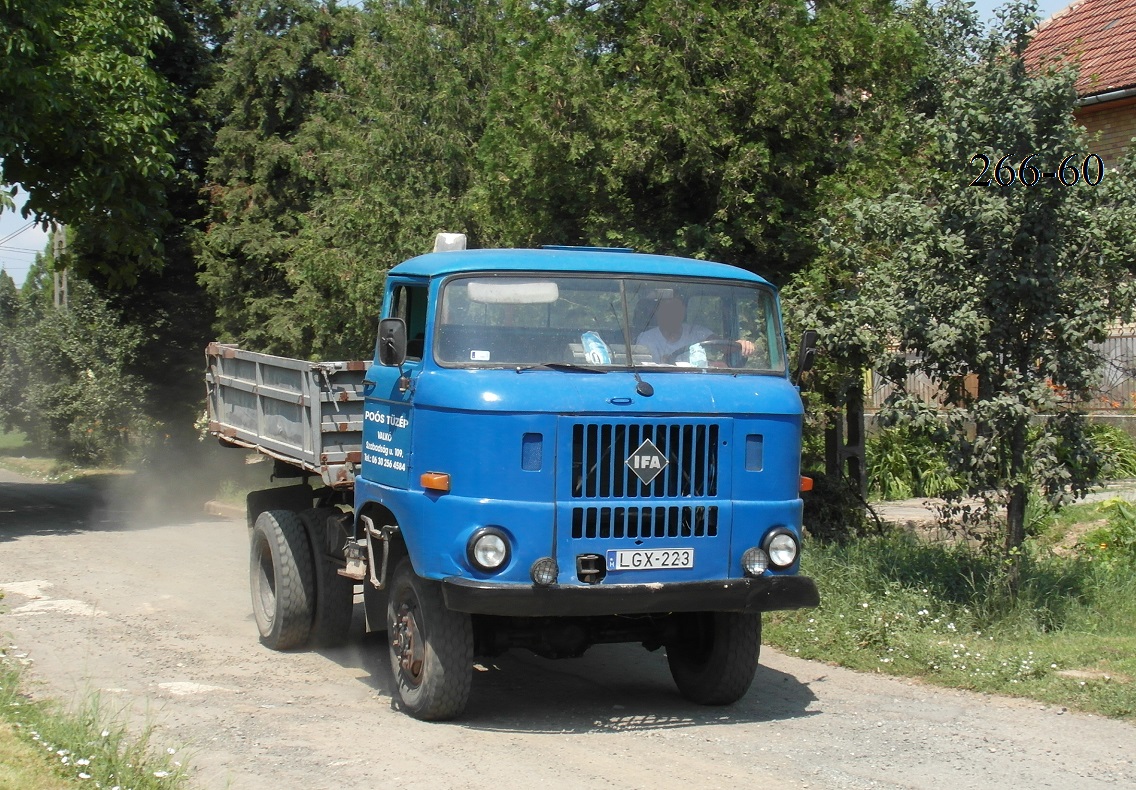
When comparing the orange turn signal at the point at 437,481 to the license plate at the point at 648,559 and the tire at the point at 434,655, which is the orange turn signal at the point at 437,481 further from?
the license plate at the point at 648,559

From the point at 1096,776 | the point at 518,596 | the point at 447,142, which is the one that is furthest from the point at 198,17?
the point at 1096,776

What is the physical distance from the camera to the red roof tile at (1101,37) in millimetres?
19297

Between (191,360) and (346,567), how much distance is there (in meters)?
17.3

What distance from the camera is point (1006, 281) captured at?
8.88 m

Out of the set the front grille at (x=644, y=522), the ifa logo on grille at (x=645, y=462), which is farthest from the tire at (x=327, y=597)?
the ifa logo on grille at (x=645, y=462)

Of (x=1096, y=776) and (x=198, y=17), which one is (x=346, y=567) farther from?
(x=198, y=17)

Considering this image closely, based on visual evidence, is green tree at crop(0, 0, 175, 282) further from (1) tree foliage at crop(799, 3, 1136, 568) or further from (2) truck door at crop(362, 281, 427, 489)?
(1) tree foliage at crop(799, 3, 1136, 568)

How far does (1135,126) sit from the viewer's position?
1925 centimetres

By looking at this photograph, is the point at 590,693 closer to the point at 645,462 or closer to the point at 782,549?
the point at 782,549

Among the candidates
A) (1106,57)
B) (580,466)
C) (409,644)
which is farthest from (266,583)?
(1106,57)

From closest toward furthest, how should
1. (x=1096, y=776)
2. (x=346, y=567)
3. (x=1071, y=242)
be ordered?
(x=1096, y=776), (x=346, y=567), (x=1071, y=242)

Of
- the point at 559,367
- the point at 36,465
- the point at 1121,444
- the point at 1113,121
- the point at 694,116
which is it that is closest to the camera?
the point at 559,367

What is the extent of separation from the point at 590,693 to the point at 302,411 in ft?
9.42

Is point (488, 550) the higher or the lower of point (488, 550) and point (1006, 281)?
the lower
